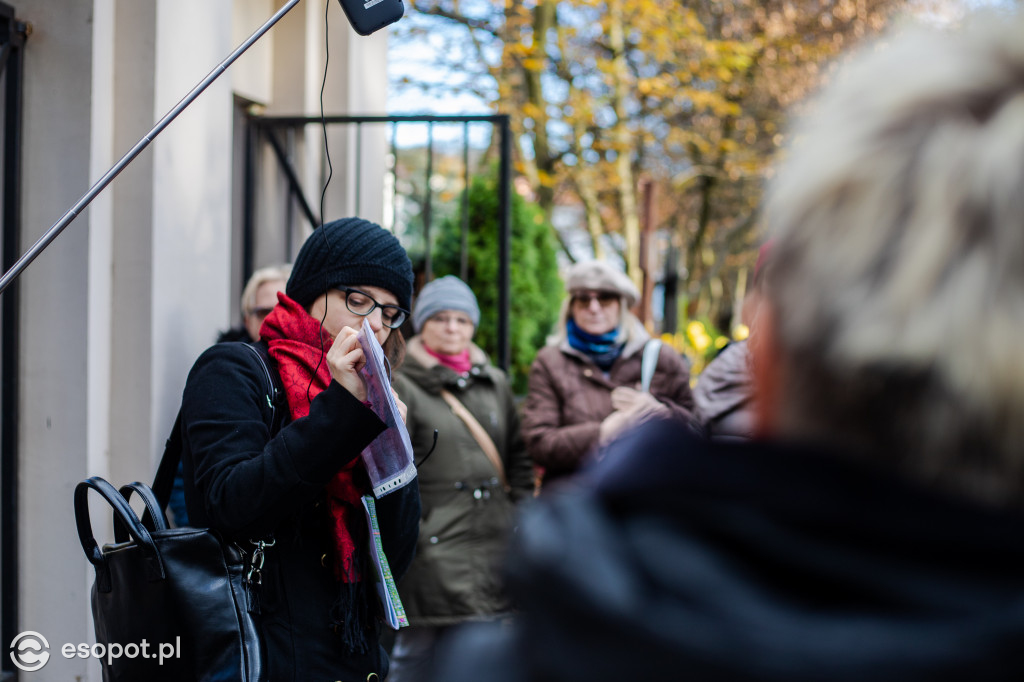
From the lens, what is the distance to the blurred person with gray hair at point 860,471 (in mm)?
628

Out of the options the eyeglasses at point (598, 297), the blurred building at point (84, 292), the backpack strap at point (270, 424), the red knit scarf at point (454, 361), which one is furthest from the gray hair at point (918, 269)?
the eyeglasses at point (598, 297)

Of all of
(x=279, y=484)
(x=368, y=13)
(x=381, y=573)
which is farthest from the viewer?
(x=368, y=13)

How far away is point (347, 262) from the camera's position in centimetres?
222

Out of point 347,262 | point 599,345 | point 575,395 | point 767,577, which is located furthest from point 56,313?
point 767,577

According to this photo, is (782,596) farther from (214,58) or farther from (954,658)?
(214,58)

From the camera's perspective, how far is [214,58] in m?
3.43

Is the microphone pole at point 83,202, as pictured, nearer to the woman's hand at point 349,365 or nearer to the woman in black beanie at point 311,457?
the woman in black beanie at point 311,457

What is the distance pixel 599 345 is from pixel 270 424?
2392 mm

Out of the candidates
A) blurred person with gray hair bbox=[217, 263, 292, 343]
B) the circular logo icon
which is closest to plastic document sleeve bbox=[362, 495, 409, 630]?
the circular logo icon

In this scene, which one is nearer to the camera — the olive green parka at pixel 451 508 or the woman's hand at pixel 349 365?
the woman's hand at pixel 349 365

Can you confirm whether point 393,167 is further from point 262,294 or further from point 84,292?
point 84,292

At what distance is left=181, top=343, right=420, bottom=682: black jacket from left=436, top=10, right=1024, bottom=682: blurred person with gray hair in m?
1.13

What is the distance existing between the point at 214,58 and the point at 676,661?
329 cm

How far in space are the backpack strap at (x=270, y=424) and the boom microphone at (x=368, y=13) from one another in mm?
928
